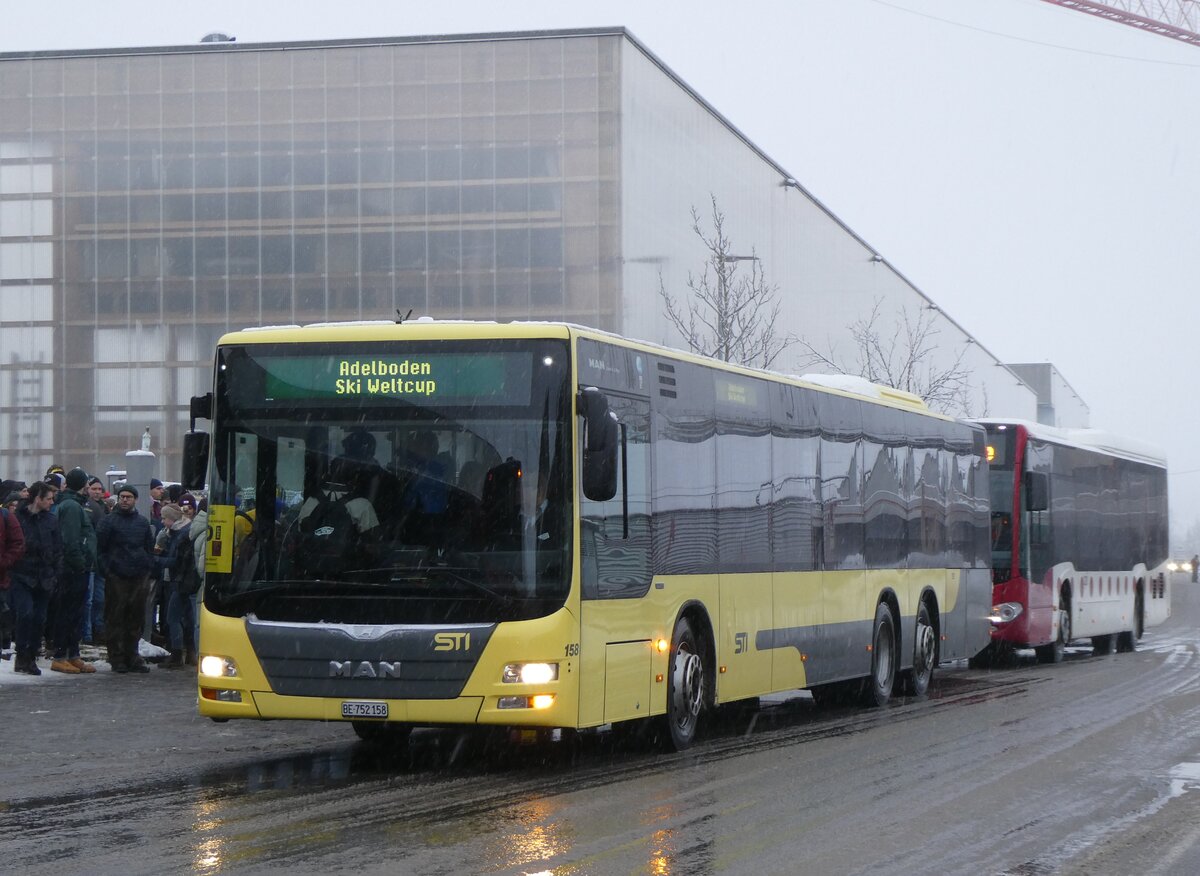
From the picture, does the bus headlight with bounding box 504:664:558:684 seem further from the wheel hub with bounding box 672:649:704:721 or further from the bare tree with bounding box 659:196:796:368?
the bare tree with bounding box 659:196:796:368

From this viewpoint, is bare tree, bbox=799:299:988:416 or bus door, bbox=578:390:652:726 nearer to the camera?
bus door, bbox=578:390:652:726

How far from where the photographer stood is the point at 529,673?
36.3 ft

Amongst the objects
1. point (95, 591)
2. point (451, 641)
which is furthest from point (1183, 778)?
point (95, 591)

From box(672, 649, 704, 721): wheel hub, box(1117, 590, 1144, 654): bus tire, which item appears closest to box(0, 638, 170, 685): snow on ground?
box(672, 649, 704, 721): wheel hub

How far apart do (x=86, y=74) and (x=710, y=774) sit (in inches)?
1947

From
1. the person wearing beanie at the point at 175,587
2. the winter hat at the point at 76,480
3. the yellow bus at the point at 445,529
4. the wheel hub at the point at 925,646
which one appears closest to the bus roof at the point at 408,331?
the yellow bus at the point at 445,529

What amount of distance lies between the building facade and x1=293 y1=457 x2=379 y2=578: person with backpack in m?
43.3

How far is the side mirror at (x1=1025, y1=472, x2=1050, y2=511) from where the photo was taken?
24125mm

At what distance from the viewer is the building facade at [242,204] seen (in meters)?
55.0

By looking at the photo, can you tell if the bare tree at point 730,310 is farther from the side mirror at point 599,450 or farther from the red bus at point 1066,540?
the side mirror at point 599,450

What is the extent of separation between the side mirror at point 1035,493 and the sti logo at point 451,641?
14519mm

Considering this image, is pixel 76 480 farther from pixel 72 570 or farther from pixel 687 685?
pixel 687 685

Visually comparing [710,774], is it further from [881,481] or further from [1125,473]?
[1125,473]

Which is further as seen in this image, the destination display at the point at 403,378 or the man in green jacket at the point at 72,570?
the man in green jacket at the point at 72,570
